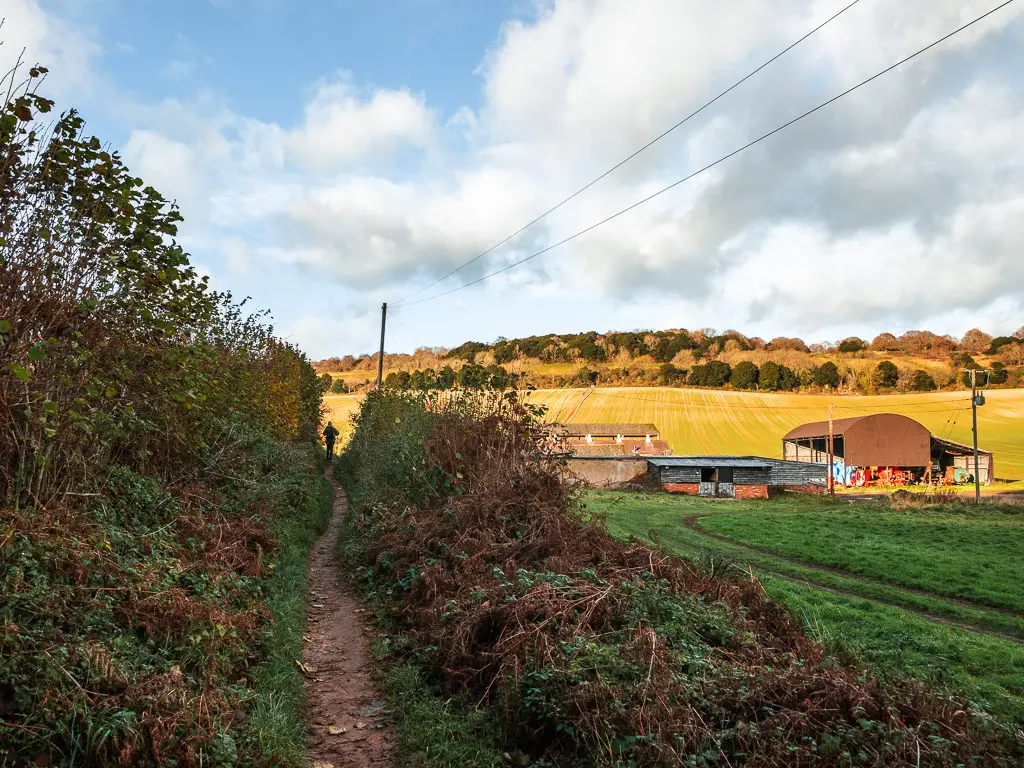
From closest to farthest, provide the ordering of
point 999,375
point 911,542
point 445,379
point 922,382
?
point 445,379
point 911,542
point 922,382
point 999,375

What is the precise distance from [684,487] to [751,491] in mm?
4469

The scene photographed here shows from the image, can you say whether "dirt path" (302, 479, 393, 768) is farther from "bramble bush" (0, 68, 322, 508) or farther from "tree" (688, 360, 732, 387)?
"tree" (688, 360, 732, 387)

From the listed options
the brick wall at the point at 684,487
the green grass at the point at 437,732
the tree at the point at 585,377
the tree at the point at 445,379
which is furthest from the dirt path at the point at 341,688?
the tree at the point at 585,377

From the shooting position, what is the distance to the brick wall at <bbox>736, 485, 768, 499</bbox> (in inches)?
1634

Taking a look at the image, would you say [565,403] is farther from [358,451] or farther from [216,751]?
[216,751]

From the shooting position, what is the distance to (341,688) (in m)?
5.77

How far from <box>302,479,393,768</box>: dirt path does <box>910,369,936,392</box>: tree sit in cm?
9846

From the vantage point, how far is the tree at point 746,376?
310 ft

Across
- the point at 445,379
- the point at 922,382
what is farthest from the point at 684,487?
the point at 922,382

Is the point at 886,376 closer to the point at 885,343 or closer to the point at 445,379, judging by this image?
the point at 885,343

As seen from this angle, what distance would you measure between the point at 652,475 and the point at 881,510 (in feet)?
55.3

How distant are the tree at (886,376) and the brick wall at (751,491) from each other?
60.0m

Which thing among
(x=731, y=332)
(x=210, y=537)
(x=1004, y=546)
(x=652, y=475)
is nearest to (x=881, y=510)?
(x=1004, y=546)

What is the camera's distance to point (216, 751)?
3.82m
